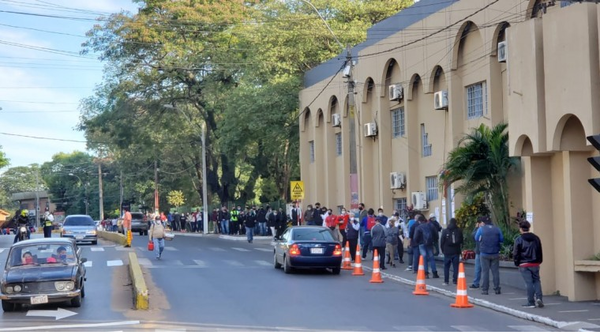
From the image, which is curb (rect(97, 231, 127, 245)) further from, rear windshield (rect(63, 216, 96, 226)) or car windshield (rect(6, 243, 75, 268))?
car windshield (rect(6, 243, 75, 268))

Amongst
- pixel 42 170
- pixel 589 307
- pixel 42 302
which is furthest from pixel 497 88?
pixel 42 170

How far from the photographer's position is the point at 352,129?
94.6 feet

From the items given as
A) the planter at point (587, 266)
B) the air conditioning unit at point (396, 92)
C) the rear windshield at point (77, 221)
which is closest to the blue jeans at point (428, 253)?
the planter at point (587, 266)

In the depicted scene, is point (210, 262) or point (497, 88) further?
point (210, 262)

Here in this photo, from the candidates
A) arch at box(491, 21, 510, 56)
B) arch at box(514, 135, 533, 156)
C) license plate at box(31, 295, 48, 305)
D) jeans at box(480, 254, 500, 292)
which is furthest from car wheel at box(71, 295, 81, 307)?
arch at box(491, 21, 510, 56)

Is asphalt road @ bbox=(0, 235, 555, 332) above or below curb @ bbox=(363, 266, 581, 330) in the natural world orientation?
above

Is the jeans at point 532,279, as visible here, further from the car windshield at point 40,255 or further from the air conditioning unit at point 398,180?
the air conditioning unit at point 398,180

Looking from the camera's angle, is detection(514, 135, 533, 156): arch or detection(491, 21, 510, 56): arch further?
detection(491, 21, 510, 56): arch

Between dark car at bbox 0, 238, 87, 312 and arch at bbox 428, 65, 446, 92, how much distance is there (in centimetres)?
1606

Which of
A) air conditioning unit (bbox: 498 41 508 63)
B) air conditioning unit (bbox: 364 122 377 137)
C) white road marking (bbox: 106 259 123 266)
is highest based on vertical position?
air conditioning unit (bbox: 498 41 508 63)

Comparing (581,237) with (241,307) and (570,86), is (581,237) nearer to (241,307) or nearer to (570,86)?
(570,86)

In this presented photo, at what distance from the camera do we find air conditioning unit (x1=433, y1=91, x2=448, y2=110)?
2812 centimetres

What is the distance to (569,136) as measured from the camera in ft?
54.9

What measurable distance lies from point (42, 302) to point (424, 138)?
19.0 meters
